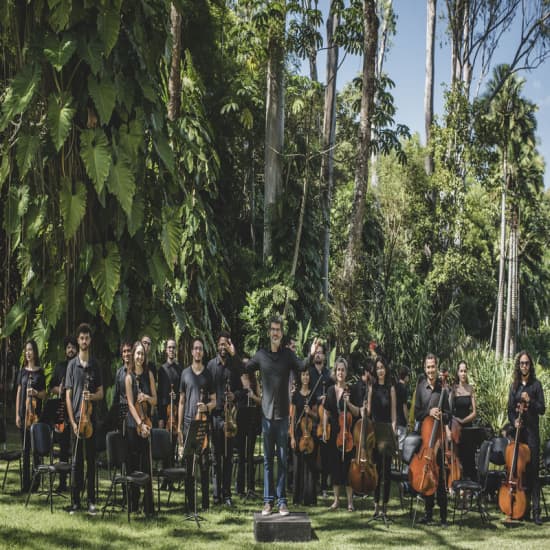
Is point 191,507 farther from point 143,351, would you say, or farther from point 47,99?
point 47,99

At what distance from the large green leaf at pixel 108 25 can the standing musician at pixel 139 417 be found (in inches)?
121

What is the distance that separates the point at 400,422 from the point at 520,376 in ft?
5.57

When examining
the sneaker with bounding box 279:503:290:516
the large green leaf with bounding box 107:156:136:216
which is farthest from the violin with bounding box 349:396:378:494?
the large green leaf with bounding box 107:156:136:216

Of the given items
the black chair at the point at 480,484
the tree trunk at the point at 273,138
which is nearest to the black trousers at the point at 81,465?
the black chair at the point at 480,484

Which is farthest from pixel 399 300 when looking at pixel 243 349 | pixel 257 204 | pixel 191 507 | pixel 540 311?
pixel 540 311

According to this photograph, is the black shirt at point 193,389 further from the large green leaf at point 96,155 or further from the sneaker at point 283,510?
the large green leaf at point 96,155

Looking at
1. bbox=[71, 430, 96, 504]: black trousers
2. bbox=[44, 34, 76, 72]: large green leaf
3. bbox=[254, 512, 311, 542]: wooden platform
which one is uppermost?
bbox=[44, 34, 76, 72]: large green leaf

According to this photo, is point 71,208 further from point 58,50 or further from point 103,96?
point 58,50

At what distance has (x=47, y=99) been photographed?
830cm

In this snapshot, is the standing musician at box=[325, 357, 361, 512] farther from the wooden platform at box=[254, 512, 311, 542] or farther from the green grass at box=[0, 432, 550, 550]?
the wooden platform at box=[254, 512, 311, 542]

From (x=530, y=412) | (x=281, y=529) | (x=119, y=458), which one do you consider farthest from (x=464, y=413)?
(x=119, y=458)

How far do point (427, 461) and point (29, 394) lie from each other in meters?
4.26

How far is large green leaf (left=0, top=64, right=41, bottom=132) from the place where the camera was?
786 centimetres

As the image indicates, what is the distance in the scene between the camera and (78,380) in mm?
7691
